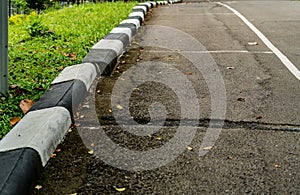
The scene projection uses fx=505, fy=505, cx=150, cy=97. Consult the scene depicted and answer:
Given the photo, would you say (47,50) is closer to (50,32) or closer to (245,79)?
(50,32)

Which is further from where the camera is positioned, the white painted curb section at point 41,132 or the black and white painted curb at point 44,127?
the white painted curb section at point 41,132

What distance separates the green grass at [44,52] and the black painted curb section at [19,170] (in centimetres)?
55

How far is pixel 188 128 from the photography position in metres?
3.52

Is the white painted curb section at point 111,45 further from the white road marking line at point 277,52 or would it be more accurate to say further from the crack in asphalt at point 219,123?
the crack in asphalt at point 219,123

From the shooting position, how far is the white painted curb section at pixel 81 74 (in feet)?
13.9

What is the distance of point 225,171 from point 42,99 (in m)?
1.55

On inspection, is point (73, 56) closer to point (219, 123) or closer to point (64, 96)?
point (64, 96)

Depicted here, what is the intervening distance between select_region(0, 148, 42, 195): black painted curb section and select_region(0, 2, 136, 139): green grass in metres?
0.55

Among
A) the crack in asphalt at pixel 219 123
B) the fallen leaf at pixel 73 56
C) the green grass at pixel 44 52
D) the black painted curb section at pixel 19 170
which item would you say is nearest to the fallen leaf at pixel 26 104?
the green grass at pixel 44 52

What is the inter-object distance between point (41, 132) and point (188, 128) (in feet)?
3.45

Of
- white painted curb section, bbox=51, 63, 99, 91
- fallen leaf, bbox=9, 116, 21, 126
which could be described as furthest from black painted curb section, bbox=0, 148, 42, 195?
white painted curb section, bbox=51, 63, 99, 91

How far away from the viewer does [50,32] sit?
6934mm

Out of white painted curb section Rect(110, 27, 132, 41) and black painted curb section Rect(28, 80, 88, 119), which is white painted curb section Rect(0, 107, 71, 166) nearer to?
black painted curb section Rect(28, 80, 88, 119)

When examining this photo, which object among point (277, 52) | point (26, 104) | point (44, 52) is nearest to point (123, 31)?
point (44, 52)
